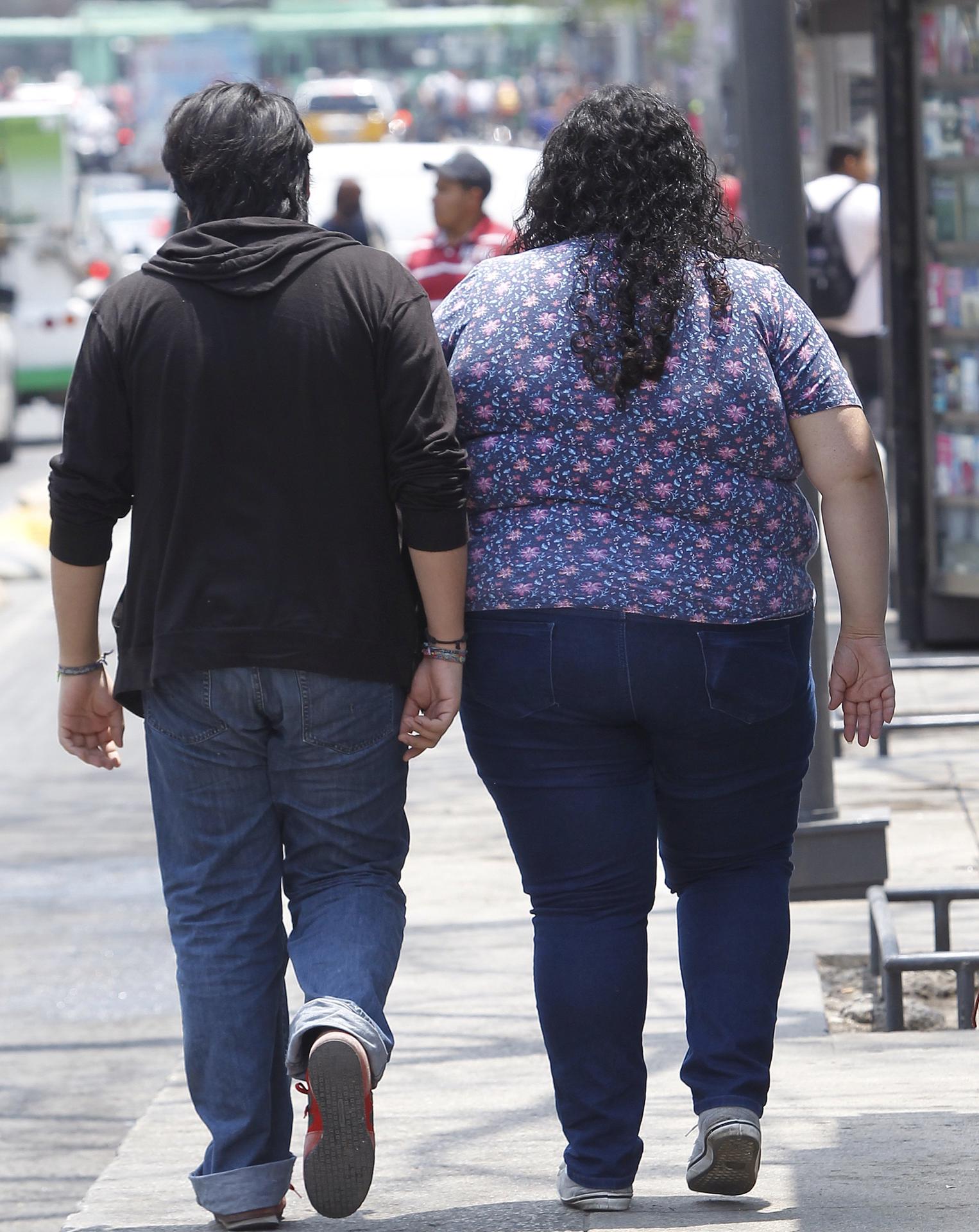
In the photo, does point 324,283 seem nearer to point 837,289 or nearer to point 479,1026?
point 479,1026

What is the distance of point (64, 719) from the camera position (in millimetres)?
3273

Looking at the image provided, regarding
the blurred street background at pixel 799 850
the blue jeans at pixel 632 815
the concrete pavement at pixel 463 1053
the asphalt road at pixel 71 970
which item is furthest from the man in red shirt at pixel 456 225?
the blue jeans at pixel 632 815

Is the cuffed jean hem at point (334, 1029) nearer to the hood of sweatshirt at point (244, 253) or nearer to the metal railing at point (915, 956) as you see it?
the hood of sweatshirt at point (244, 253)

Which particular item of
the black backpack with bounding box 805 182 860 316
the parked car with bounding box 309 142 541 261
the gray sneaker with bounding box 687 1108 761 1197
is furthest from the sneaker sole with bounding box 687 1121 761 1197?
the parked car with bounding box 309 142 541 261

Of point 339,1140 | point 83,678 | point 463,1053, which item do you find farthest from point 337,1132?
point 463,1053

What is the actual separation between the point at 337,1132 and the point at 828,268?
8500mm

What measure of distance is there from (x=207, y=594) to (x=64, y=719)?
0.36m

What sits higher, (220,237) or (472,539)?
(220,237)

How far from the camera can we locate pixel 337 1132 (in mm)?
2885

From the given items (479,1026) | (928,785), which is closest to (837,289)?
(928,785)

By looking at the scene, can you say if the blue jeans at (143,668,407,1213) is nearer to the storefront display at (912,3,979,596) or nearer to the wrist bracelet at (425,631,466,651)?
the wrist bracelet at (425,631,466,651)

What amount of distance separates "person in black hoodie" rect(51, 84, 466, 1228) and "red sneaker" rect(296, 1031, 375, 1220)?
A: 0.06 metres

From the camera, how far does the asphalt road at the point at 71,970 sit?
14.7 ft

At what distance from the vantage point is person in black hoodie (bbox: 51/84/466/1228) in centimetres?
306
